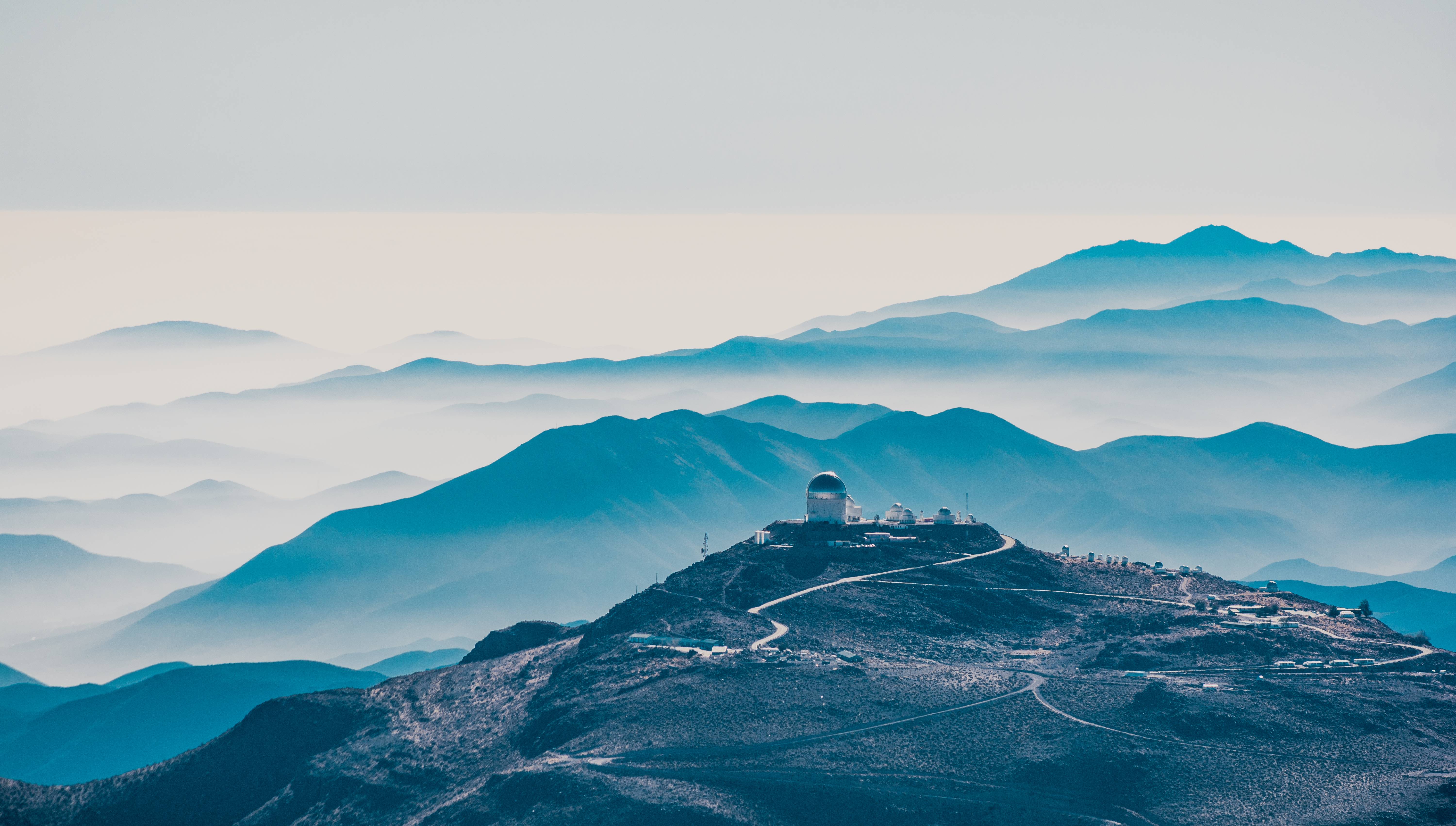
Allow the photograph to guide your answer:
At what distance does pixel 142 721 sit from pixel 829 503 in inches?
3489

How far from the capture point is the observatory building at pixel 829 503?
438 ft

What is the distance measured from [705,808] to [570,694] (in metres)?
19.4

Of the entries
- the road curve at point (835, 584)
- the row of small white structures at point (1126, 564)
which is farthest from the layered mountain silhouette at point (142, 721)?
the row of small white structures at point (1126, 564)

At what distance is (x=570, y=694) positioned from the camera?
4166 inches

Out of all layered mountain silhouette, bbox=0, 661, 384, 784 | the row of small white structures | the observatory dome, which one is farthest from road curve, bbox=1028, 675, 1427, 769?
layered mountain silhouette, bbox=0, 661, 384, 784

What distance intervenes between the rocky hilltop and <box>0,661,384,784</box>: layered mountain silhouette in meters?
58.2

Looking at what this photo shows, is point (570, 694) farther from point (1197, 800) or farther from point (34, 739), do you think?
point (34, 739)

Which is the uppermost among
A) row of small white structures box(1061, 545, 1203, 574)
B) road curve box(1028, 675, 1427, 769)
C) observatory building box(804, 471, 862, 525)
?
observatory building box(804, 471, 862, 525)

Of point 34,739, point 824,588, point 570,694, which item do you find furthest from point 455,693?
point 34,739

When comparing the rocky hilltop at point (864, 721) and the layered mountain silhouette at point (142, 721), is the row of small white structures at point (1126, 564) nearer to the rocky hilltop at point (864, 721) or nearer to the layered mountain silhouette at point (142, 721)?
the rocky hilltop at point (864, 721)

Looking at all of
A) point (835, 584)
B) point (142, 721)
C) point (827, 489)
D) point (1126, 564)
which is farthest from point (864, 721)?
point (142, 721)

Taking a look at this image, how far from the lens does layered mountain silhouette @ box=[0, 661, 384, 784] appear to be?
168875mm

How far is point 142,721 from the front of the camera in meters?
171

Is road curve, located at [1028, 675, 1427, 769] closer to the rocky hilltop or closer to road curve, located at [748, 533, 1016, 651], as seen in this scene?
the rocky hilltop
